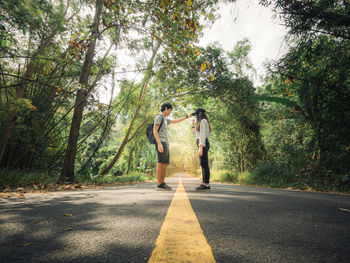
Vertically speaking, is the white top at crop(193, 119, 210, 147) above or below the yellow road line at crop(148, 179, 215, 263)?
above

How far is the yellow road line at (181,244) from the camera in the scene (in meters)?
0.99

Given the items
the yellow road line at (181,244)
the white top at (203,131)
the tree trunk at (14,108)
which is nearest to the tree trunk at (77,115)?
the tree trunk at (14,108)

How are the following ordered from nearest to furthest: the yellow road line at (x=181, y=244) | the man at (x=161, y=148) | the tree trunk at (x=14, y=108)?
1. the yellow road line at (x=181, y=244)
2. the man at (x=161, y=148)
3. the tree trunk at (x=14, y=108)

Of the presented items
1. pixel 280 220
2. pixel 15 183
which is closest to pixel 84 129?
pixel 15 183

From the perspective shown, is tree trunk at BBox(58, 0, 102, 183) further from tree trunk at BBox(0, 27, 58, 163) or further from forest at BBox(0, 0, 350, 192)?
tree trunk at BBox(0, 27, 58, 163)

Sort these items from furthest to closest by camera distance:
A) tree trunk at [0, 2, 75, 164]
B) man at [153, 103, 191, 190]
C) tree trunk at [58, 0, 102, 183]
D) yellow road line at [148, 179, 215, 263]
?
tree trunk at [58, 0, 102, 183] → tree trunk at [0, 2, 75, 164] → man at [153, 103, 191, 190] → yellow road line at [148, 179, 215, 263]

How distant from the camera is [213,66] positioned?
10.5 m

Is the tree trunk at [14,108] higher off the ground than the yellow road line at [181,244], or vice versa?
the tree trunk at [14,108]

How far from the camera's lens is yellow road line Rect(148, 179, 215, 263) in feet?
3.24

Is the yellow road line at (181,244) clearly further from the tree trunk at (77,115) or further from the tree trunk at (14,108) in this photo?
the tree trunk at (14,108)

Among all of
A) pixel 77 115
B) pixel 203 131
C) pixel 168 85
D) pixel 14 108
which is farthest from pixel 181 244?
pixel 168 85

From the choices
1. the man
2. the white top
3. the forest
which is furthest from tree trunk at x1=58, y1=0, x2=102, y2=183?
the white top

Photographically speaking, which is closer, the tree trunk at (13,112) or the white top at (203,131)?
the white top at (203,131)

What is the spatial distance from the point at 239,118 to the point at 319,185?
19.2 ft
